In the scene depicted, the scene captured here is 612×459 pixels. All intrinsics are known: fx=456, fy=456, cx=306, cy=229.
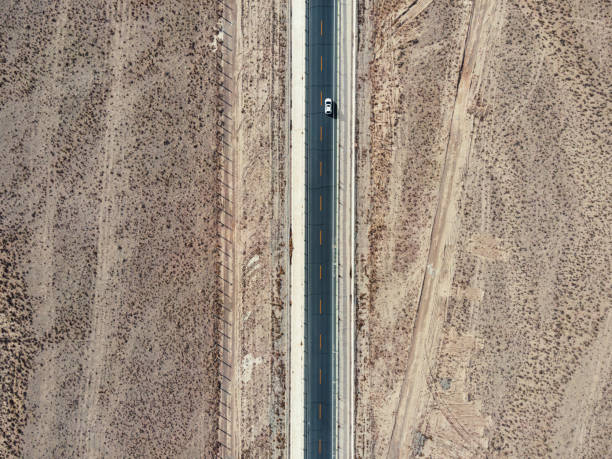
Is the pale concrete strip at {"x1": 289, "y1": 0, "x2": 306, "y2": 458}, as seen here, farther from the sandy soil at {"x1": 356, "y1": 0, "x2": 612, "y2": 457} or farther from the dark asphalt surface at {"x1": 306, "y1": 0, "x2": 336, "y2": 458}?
the sandy soil at {"x1": 356, "y1": 0, "x2": 612, "y2": 457}

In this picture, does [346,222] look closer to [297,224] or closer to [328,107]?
[297,224]

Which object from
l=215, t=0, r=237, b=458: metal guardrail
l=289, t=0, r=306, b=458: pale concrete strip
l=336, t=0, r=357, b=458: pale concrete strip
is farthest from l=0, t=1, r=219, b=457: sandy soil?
l=336, t=0, r=357, b=458: pale concrete strip

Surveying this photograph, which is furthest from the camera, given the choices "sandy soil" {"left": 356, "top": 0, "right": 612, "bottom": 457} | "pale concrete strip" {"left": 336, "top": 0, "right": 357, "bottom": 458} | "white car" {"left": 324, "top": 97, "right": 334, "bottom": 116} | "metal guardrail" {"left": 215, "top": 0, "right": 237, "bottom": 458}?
"metal guardrail" {"left": 215, "top": 0, "right": 237, "bottom": 458}

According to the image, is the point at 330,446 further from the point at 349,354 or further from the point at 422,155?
the point at 422,155

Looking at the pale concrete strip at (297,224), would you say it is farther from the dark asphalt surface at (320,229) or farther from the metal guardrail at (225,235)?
the metal guardrail at (225,235)

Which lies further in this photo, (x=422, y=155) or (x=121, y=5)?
(x=121, y=5)

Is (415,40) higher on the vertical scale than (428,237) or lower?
higher

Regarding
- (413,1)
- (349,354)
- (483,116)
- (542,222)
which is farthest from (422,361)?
(413,1)
